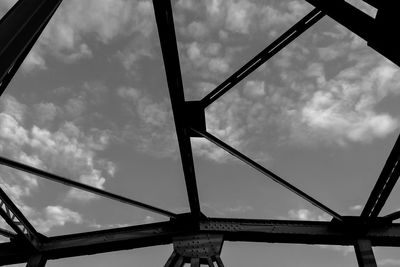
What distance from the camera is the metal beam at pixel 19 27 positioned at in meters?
2.07

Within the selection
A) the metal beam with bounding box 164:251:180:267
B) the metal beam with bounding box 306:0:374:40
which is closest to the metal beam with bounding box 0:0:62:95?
the metal beam with bounding box 306:0:374:40

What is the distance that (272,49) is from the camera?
501cm

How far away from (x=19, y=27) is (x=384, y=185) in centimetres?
634

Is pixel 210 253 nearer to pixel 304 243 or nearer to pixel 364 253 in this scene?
pixel 304 243

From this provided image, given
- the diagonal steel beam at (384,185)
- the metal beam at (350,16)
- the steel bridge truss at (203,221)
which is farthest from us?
the diagonal steel beam at (384,185)

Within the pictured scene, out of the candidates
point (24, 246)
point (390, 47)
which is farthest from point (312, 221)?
point (24, 246)

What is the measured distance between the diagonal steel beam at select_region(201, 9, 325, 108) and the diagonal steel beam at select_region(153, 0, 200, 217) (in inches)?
22.2

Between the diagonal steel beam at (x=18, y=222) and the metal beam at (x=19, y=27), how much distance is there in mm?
5708

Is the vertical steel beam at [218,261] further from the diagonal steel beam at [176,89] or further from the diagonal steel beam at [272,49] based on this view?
the diagonal steel beam at [272,49]

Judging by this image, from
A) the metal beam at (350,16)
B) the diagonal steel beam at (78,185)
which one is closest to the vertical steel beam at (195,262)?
the diagonal steel beam at (78,185)

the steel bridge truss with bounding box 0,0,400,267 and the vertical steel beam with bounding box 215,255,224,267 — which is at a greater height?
the steel bridge truss with bounding box 0,0,400,267

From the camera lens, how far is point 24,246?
793 cm

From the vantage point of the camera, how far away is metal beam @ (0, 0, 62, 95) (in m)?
2.07

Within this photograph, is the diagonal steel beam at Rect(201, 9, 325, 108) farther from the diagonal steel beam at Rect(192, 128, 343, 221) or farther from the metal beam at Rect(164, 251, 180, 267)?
the metal beam at Rect(164, 251, 180, 267)
